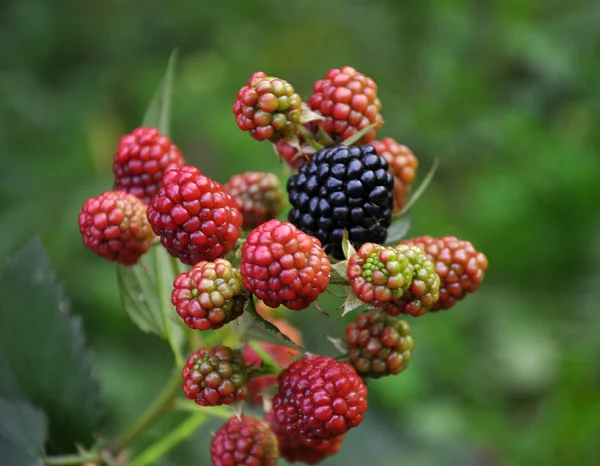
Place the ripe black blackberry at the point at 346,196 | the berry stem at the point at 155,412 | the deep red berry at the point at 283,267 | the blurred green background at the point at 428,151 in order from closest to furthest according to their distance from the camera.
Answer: the deep red berry at the point at 283,267 → the ripe black blackberry at the point at 346,196 → the berry stem at the point at 155,412 → the blurred green background at the point at 428,151

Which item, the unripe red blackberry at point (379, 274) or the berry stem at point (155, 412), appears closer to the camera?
the unripe red blackberry at point (379, 274)

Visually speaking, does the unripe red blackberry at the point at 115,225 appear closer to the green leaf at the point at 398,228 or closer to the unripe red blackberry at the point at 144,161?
the unripe red blackberry at the point at 144,161

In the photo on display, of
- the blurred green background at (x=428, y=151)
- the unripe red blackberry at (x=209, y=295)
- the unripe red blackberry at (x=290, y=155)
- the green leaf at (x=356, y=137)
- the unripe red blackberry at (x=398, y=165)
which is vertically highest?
the green leaf at (x=356, y=137)

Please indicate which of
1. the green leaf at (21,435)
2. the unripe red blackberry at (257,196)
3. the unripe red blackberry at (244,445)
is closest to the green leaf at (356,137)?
the unripe red blackberry at (257,196)

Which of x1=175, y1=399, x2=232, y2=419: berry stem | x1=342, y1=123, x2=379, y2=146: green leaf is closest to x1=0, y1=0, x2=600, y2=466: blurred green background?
x1=175, y1=399, x2=232, y2=419: berry stem

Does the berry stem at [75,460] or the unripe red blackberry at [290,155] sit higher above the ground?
the unripe red blackberry at [290,155]

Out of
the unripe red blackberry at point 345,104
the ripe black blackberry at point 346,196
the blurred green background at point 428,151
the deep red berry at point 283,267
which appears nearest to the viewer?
the deep red berry at point 283,267

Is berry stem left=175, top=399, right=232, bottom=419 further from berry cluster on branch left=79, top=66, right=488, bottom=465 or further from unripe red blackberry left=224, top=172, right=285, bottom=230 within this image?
unripe red blackberry left=224, top=172, right=285, bottom=230
